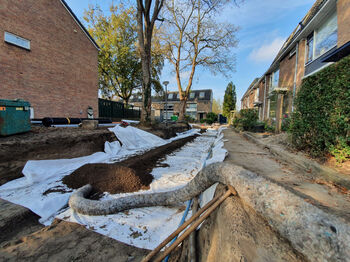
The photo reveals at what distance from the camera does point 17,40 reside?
7.00 metres

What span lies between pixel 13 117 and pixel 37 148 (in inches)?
35.4

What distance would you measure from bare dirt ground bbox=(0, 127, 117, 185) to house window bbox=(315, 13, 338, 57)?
10.1 metres

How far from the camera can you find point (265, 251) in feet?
3.02

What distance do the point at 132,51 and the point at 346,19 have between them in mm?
16189

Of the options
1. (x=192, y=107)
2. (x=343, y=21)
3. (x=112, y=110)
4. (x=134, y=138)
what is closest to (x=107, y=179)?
(x=134, y=138)

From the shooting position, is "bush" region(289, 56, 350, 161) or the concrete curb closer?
the concrete curb

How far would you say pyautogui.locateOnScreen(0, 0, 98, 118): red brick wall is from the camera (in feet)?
22.3

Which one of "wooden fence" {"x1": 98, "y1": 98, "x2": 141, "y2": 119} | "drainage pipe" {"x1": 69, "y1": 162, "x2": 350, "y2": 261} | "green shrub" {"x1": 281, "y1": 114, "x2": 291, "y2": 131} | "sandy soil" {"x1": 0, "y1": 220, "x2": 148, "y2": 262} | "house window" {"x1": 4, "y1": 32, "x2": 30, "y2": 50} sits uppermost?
"house window" {"x1": 4, "y1": 32, "x2": 30, "y2": 50}

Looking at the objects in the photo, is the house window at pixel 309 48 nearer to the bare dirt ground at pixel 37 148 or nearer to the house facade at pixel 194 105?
the bare dirt ground at pixel 37 148

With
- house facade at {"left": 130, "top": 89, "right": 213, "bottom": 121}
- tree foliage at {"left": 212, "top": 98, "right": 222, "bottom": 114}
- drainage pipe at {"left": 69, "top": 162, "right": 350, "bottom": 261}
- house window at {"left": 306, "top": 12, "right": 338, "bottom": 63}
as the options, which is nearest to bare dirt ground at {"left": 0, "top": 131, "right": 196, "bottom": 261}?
drainage pipe at {"left": 69, "top": 162, "right": 350, "bottom": 261}

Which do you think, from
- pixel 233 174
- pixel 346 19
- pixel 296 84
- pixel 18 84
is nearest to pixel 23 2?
pixel 18 84

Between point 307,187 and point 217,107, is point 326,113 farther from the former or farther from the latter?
point 217,107

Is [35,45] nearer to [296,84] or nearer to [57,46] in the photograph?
[57,46]

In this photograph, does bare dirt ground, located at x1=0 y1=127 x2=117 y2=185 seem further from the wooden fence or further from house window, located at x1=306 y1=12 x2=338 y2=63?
house window, located at x1=306 y1=12 x2=338 y2=63
